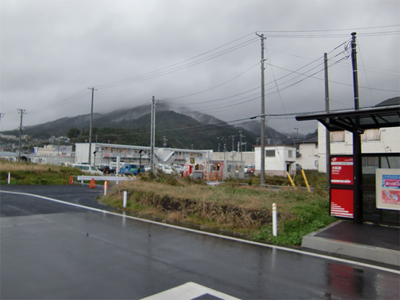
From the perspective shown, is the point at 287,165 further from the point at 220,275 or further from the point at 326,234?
the point at 220,275

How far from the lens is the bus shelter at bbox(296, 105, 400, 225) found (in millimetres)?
9180

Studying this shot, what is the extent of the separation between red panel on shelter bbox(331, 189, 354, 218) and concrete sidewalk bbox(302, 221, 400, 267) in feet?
2.76

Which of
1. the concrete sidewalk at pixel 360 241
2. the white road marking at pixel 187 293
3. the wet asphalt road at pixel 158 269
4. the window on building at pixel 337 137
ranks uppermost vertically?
the window on building at pixel 337 137

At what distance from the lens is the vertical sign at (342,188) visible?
10.1 metres

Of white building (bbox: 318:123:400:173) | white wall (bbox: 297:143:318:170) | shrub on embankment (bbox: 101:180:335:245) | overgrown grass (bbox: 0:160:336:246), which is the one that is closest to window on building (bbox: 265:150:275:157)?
white building (bbox: 318:123:400:173)

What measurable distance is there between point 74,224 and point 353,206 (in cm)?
932

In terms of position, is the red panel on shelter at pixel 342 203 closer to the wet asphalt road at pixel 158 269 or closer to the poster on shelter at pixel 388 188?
the poster on shelter at pixel 388 188

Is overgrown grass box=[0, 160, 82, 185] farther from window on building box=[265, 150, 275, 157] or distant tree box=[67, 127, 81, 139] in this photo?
distant tree box=[67, 127, 81, 139]

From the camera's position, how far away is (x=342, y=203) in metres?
10.3

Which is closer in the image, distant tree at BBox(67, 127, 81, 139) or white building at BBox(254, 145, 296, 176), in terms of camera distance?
white building at BBox(254, 145, 296, 176)

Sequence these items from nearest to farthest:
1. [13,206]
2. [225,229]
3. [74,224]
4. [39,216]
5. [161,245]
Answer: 1. [161,245]
2. [225,229]
3. [74,224]
4. [39,216]
5. [13,206]

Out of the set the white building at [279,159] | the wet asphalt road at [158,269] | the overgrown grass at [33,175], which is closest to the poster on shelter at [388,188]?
the wet asphalt road at [158,269]

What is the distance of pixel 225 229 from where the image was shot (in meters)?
9.83

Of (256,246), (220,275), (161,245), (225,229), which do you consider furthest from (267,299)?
(225,229)
